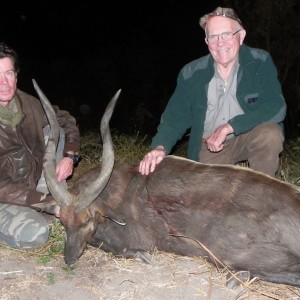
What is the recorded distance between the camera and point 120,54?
22.9 m

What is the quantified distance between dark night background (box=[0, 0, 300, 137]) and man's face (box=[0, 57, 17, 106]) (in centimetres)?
1293

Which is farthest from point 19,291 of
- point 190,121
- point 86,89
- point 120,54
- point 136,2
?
point 136,2

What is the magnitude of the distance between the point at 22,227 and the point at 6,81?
3.80ft

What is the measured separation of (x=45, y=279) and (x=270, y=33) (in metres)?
11.5

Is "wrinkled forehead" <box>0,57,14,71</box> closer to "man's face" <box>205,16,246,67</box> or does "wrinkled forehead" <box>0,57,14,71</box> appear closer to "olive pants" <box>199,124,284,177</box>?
"man's face" <box>205,16,246,67</box>

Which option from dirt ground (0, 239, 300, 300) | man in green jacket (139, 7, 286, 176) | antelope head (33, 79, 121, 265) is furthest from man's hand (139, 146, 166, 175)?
dirt ground (0, 239, 300, 300)

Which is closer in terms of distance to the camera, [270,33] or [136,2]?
[270,33]

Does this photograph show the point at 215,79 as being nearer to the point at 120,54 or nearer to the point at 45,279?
Result: the point at 45,279

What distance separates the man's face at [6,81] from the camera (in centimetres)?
407

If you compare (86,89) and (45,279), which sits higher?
(45,279)

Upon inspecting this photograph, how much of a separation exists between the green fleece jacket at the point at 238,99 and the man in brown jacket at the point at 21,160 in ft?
2.98

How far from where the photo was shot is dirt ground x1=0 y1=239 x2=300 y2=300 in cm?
331

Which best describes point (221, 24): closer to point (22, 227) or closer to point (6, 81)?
point (6, 81)

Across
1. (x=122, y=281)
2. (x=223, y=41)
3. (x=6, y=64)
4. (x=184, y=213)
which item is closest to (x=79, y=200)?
(x=122, y=281)
